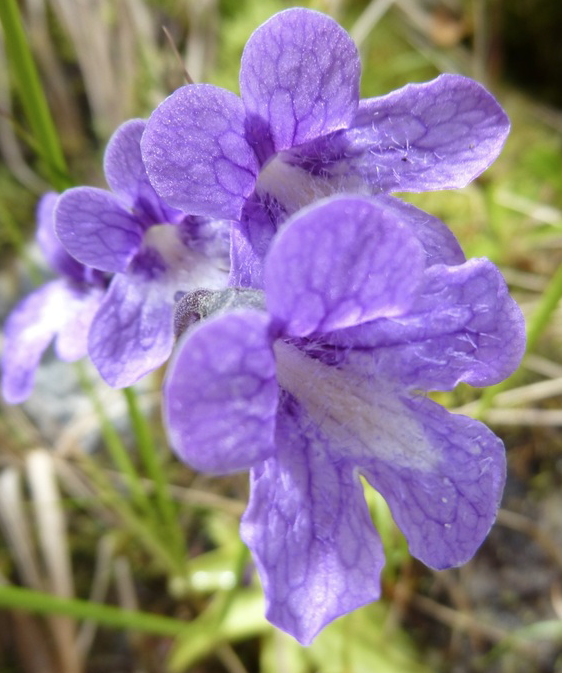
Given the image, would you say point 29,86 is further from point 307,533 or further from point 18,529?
point 18,529

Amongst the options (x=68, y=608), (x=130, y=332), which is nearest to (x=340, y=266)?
(x=130, y=332)

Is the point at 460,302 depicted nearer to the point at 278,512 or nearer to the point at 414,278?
the point at 414,278

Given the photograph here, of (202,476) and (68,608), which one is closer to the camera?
(68,608)

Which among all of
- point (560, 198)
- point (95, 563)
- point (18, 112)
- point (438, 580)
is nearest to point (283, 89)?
point (438, 580)

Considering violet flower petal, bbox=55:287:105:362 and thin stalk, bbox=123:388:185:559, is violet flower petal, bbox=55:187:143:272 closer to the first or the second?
violet flower petal, bbox=55:287:105:362

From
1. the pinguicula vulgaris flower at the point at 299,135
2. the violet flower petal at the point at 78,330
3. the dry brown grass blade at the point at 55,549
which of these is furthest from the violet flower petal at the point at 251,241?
the dry brown grass blade at the point at 55,549
